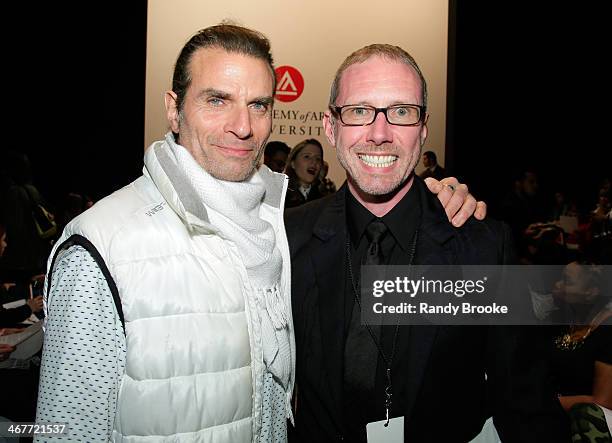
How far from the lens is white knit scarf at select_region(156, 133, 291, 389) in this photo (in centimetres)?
160

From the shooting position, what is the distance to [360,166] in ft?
5.83

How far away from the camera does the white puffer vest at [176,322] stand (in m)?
1.38

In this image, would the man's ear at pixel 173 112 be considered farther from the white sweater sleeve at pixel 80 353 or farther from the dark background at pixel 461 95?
the dark background at pixel 461 95

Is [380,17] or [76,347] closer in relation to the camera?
[76,347]

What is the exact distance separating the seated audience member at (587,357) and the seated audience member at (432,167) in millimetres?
3028

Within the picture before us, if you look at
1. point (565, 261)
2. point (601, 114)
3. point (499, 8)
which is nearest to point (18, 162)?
point (565, 261)

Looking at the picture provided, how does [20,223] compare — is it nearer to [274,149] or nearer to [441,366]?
[274,149]

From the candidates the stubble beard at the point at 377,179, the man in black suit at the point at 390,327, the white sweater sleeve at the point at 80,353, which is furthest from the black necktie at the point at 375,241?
the white sweater sleeve at the point at 80,353

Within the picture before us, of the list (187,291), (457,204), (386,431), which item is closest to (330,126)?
(457,204)

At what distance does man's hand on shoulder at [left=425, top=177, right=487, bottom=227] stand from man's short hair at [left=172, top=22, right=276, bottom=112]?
77 centimetres

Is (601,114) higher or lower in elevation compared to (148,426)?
higher

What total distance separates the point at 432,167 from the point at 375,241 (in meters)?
4.95

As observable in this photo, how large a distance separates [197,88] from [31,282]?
305 cm

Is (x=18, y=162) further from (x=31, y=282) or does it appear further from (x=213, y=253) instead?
(x=213, y=253)
